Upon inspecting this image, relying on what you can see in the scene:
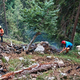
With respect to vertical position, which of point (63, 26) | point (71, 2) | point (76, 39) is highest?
point (71, 2)

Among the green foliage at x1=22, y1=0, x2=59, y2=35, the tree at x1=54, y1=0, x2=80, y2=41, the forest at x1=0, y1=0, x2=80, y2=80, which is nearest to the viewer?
the forest at x1=0, y1=0, x2=80, y2=80

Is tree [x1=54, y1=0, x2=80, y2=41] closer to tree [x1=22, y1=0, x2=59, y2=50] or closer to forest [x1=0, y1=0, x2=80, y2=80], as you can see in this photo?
forest [x1=0, y1=0, x2=80, y2=80]

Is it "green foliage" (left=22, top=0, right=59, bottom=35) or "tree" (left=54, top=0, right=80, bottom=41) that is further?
"tree" (left=54, top=0, right=80, bottom=41)

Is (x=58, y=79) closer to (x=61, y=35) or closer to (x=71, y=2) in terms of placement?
(x=61, y=35)

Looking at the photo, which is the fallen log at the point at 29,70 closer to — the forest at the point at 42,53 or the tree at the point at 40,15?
the forest at the point at 42,53

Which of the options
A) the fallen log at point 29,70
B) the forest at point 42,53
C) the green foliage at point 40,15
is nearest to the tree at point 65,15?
the forest at point 42,53

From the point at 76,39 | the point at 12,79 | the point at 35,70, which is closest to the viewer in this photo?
the point at 12,79

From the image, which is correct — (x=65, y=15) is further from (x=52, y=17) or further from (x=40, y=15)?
(x=40, y=15)

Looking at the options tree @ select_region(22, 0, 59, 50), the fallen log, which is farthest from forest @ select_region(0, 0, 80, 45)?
the fallen log

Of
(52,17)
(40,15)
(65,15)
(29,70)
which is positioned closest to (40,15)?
(40,15)

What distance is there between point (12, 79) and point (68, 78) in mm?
2275

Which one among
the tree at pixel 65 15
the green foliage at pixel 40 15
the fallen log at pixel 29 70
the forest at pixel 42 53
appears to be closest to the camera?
the fallen log at pixel 29 70

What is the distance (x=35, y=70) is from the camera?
4781 mm

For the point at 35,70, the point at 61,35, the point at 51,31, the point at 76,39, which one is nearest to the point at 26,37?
the point at 76,39
